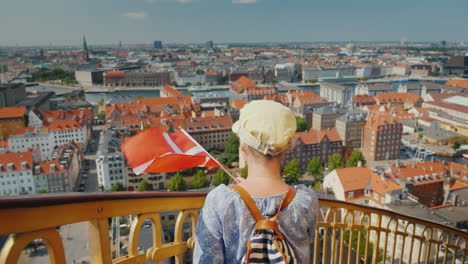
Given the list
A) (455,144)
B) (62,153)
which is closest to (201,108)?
(62,153)

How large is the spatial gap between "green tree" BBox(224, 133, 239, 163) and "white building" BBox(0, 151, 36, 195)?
7.68m

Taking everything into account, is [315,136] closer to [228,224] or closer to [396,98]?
[396,98]

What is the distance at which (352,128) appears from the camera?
18516mm

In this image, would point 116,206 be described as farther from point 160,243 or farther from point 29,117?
point 29,117

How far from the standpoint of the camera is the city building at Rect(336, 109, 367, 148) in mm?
18438

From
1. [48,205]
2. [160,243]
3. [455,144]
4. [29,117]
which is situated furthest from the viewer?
[29,117]

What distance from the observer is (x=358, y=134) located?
1880 cm

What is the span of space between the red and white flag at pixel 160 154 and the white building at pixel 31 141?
16211mm

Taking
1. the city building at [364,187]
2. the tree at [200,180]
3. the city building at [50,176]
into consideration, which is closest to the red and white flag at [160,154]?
the city building at [364,187]

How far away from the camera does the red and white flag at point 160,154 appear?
1.38 meters

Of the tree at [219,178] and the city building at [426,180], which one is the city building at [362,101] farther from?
the tree at [219,178]

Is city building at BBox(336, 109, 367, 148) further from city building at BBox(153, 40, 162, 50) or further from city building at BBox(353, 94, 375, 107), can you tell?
city building at BBox(153, 40, 162, 50)

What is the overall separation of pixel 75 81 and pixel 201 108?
92.1ft

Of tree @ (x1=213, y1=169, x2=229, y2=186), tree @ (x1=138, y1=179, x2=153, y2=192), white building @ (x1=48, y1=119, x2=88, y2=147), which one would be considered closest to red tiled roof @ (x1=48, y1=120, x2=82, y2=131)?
white building @ (x1=48, y1=119, x2=88, y2=147)
